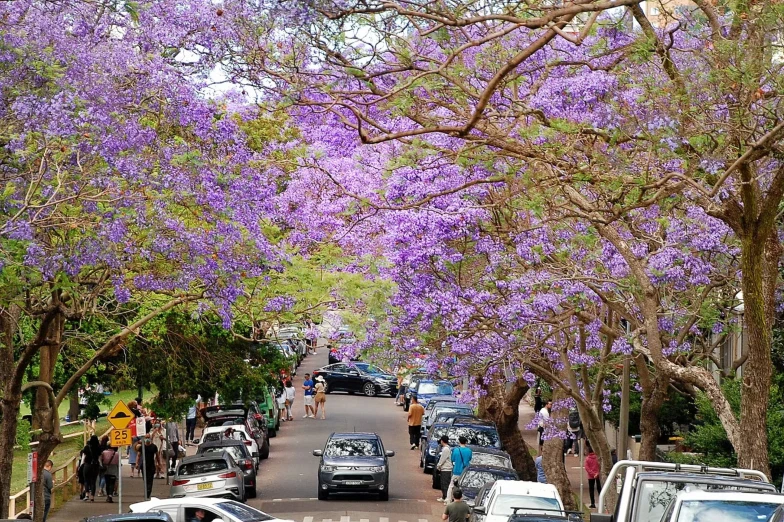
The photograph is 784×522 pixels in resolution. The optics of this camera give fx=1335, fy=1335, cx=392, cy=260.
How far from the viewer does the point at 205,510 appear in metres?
19.9

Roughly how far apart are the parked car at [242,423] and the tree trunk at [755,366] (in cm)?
2051

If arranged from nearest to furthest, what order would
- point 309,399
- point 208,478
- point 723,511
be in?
1. point 723,511
2. point 208,478
3. point 309,399

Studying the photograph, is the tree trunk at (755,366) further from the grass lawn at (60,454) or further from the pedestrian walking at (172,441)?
the pedestrian walking at (172,441)

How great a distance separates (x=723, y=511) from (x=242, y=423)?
25.7 metres

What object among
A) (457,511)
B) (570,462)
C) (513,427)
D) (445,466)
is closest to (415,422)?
(570,462)

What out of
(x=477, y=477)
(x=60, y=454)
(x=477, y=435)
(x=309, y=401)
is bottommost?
(x=477, y=477)

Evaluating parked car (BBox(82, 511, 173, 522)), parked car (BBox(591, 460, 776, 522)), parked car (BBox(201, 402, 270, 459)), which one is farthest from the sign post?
parked car (BBox(591, 460, 776, 522))

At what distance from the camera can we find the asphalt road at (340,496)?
27844mm

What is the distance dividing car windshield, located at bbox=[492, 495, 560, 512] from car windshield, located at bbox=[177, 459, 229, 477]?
8856 mm

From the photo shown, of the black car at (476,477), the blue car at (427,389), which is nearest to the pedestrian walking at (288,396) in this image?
the blue car at (427,389)

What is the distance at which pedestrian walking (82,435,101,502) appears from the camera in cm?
3002

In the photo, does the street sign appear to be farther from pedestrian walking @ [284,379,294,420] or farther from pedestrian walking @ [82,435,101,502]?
pedestrian walking @ [284,379,294,420]

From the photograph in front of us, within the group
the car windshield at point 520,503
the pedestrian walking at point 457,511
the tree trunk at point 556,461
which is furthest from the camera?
the tree trunk at point 556,461

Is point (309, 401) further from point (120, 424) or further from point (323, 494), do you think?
point (120, 424)
